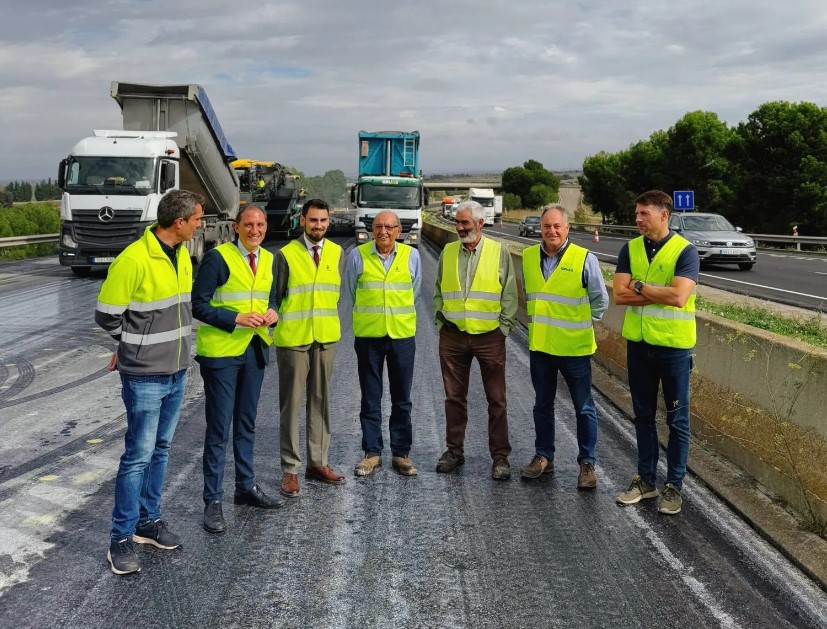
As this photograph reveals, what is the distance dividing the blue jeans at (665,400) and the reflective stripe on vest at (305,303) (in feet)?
6.82

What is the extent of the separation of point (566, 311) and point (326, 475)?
2047mm

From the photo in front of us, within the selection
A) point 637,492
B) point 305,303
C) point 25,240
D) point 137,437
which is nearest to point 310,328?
point 305,303

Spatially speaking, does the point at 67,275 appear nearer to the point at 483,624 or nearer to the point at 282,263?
the point at 282,263

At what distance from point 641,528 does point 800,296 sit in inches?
579

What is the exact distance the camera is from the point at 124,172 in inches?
778

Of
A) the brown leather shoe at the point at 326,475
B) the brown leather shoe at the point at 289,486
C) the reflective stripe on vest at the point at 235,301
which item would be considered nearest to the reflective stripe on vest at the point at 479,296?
the brown leather shoe at the point at 326,475

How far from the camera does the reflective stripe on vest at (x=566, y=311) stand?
6.03 meters

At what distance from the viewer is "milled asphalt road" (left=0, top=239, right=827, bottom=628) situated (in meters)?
3.94

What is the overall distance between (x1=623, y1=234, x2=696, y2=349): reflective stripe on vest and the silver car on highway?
63.2ft

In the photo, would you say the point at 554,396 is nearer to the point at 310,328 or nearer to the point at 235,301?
the point at 310,328

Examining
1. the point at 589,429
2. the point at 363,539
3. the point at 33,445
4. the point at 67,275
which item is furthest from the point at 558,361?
the point at 67,275

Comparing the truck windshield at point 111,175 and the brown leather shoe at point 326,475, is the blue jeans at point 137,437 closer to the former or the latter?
the brown leather shoe at point 326,475

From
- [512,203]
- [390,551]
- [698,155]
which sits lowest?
[390,551]

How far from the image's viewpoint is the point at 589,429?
234 inches
